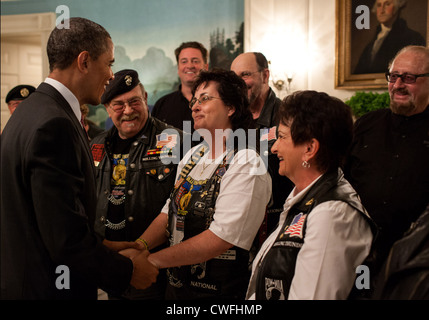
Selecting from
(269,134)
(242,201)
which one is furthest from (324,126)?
(269,134)

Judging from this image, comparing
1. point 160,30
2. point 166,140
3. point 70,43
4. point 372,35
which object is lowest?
point 166,140

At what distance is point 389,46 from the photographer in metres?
5.00

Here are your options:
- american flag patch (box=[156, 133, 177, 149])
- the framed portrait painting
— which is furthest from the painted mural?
american flag patch (box=[156, 133, 177, 149])

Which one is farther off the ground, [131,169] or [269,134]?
[269,134]

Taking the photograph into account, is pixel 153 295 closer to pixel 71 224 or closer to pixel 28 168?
pixel 71 224

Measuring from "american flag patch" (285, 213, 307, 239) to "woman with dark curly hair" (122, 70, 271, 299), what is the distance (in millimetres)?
390

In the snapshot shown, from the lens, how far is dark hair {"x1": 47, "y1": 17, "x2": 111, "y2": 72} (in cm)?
177

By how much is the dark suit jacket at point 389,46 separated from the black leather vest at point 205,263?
374 centimetres

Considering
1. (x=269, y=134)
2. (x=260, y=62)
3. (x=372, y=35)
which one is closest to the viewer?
(x=269, y=134)

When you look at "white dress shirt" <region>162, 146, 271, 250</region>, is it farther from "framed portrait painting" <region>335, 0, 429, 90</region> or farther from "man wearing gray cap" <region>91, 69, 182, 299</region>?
"framed portrait painting" <region>335, 0, 429, 90</region>

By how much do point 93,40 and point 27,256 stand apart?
941mm

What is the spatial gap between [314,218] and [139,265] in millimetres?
974

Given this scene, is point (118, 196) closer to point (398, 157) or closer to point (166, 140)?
point (166, 140)
